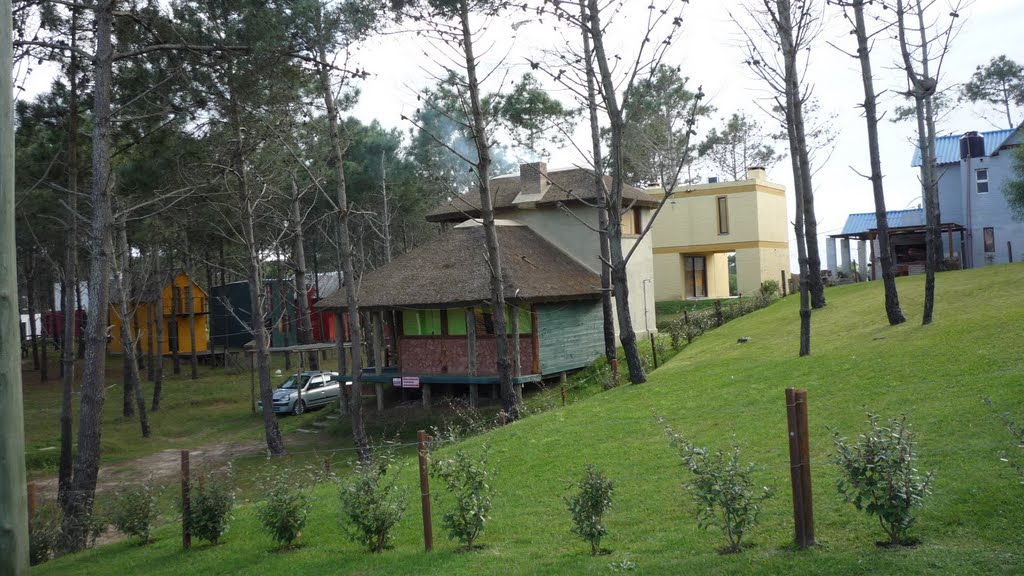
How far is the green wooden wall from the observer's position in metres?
24.2

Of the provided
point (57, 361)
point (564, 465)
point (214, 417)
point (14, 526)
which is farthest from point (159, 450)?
point (57, 361)

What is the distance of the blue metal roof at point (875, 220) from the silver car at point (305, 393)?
2615 centimetres

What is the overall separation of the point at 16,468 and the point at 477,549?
518 centimetres

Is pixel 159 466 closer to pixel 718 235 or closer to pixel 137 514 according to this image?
pixel 137 514

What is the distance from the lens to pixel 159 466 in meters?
23.3

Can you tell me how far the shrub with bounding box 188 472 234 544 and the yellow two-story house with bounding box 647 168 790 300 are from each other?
3117 cm

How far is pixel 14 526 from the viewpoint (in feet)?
13.7

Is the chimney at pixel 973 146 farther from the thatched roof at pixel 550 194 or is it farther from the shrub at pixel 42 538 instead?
the shrub at pixel 42 538

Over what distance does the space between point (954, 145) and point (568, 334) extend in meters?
24.1

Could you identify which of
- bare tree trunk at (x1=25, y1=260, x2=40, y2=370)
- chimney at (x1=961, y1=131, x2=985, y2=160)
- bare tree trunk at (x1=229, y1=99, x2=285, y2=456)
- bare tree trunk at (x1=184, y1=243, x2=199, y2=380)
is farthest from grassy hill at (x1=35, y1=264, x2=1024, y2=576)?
bare tree trunk at (x1=25, y1=260, x2=40, y2=370)

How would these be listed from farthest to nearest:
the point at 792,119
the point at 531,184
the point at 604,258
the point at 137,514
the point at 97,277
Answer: the point at 531,184, the point at 604,258, the point at 792,119, the point at 97,277, the point at 137,514

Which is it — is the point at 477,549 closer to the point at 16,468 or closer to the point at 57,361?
the point at 16,468

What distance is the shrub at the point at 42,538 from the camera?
12.1m

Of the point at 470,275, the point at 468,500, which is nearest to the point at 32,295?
the point at 470,275
